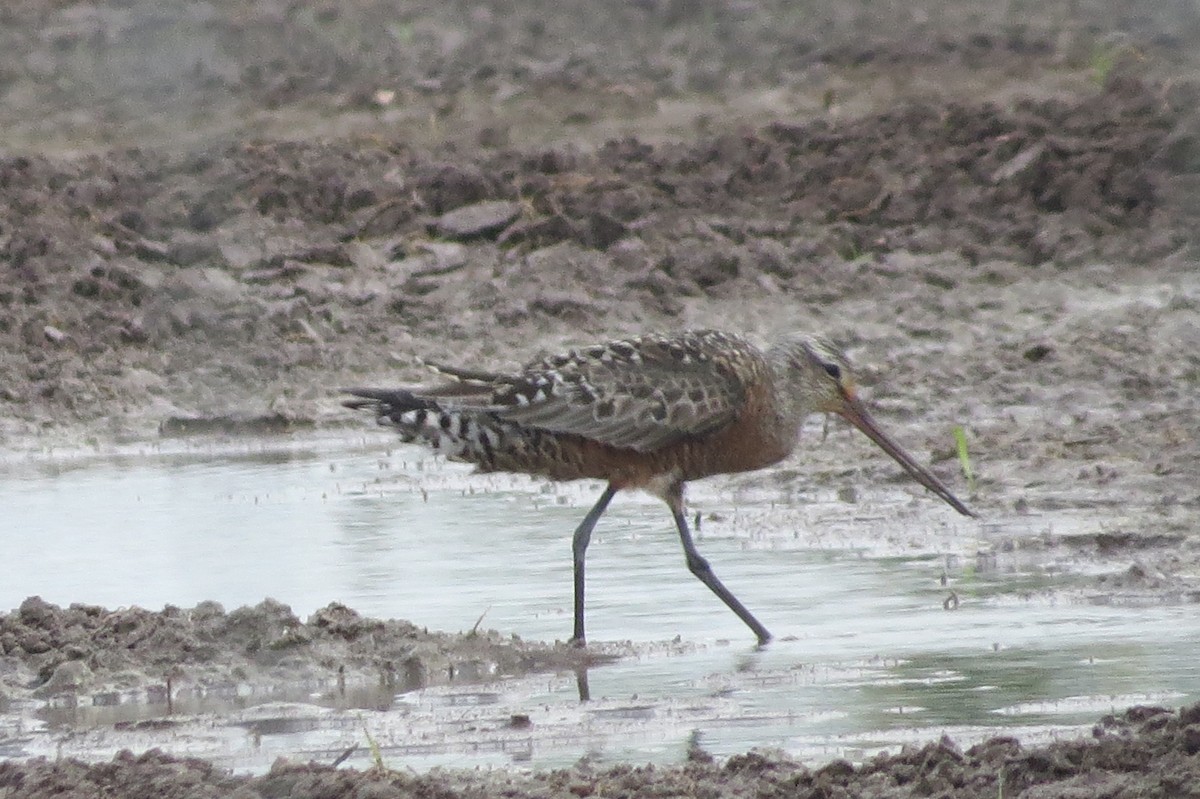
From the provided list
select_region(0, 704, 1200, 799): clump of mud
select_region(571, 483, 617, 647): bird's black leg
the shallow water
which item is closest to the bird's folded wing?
select_region(571, 483, 617, 647): bird's black leg

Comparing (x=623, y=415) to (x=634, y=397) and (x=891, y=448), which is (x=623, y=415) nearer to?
(x=634, y=397)

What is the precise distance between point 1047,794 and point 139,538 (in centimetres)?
595

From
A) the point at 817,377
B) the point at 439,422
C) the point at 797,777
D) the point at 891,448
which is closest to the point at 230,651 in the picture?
→ the point at 439,422

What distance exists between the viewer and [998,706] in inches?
283

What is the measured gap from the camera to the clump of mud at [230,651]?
7.92 meters

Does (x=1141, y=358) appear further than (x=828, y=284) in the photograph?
No

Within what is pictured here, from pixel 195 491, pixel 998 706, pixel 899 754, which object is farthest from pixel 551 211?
pixel 899 754

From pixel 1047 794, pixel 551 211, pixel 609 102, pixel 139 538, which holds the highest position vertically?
pixel 609 102

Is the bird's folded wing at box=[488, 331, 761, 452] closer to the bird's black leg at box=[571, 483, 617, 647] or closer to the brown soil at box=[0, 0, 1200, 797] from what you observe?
the bird's black leg at box=[571, 483, 617, 647]

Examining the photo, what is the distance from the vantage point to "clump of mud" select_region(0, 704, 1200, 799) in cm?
564

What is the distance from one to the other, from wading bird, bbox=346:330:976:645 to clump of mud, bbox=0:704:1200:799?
2878mm

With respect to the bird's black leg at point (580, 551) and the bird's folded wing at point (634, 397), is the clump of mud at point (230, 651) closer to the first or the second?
the bird's black leg at point (580, 551)

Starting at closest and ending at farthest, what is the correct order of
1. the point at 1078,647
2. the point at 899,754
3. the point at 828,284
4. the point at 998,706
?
the point at 899,754 → the point at 998,706 → the point at 1078,647 → the point at 828,284

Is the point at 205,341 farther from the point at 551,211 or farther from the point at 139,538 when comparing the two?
the point at 139,538
